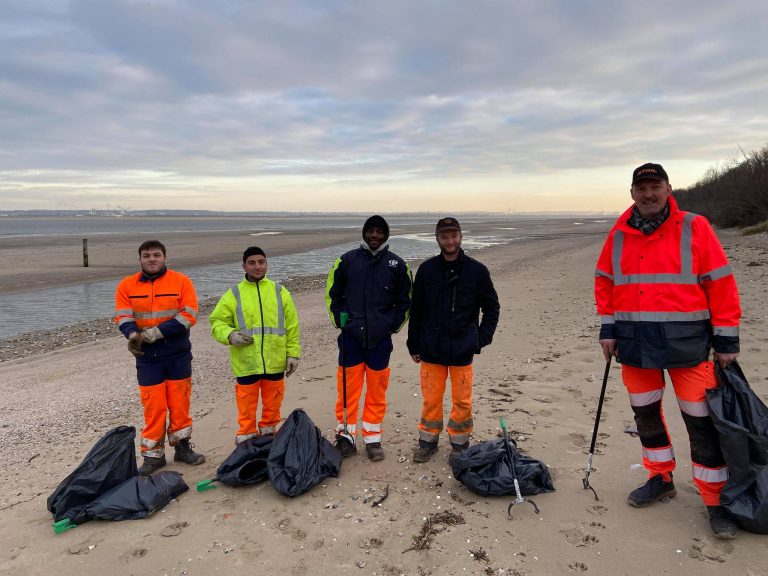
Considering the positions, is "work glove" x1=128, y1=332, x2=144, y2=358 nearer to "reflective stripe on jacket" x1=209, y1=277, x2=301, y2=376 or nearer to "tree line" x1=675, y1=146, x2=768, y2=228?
"reflective stripe on jacket" x1=209, y1=277, x2=301, y2=376

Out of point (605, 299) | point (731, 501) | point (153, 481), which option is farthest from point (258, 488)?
point (731, 501)

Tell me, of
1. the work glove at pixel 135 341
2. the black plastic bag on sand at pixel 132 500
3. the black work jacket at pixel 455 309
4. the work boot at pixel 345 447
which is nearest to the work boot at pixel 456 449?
the black work jacket at pixel 455 309

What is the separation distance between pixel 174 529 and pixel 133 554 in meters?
0.30

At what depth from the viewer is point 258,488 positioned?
13.3 feet

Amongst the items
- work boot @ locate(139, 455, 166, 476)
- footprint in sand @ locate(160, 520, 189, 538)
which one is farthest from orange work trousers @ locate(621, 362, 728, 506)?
work boot @ locate(139, 455, 166, 476)

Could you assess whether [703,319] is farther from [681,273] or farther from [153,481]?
[153,481]

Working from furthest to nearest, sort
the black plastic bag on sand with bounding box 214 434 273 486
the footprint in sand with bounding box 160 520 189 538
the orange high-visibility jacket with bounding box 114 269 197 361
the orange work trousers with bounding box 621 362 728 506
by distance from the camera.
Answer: the orange high-visibility jacket with bounding box 114 269 197 361 → the black plastic bag on sand with bounding box 214 434 273 486 → the footprint in sand with bounding box 160 520 189 538 → the orange work trousers with bounding box 621 362 728 506

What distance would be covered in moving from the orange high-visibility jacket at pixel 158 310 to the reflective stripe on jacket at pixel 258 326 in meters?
0.29

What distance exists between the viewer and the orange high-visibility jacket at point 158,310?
14.4 feet

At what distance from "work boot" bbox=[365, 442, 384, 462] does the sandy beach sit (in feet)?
0.21

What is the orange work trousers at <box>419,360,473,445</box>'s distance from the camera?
4363 mm

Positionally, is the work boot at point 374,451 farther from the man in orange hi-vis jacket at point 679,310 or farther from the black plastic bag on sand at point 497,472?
the man in orange hi-vis jacket at point 679,310

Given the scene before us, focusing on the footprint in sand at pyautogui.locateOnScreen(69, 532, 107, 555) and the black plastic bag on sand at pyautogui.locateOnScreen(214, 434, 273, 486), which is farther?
the black plastic bag on sand at pyautogui.locateOnScreen(214, 434, 273, 486)

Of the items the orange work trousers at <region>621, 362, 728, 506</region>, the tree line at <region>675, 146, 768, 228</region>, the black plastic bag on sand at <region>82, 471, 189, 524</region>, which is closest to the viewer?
the orange work trousers at <region>621, 362, 728, 506</region>
